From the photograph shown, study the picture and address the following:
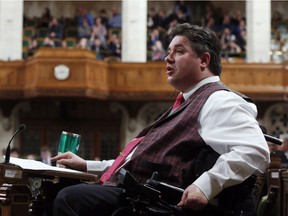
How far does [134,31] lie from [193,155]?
16587 millimetres

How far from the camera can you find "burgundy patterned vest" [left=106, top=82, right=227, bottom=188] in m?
3.53

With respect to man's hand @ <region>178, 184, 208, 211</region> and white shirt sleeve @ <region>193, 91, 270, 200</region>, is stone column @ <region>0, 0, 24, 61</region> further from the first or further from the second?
man's hand @ <region>178, 184, 208, 211</region>

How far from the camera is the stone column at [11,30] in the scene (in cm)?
1948

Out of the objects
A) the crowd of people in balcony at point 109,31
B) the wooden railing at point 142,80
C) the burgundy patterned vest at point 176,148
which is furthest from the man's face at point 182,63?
the crowd of people in balcony at point 109,31

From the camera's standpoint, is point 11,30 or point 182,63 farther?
point 11,30

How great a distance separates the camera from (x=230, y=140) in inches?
135

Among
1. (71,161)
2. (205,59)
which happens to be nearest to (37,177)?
(71,161)

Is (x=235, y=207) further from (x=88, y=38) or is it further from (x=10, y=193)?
(x=88, y=38)

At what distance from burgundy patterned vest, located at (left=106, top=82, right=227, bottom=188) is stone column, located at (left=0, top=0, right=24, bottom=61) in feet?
52.7

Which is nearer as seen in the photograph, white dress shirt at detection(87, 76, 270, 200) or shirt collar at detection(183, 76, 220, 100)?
white dress shirt at detection(87, 76, 270, 200)

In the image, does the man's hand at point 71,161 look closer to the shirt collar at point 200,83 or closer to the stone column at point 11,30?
the shirt collar at point 200,83

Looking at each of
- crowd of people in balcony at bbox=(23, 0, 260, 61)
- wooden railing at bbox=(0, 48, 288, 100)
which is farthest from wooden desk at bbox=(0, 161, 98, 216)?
crowd of people in balcony at bbox=(23, 0, 260, 61)

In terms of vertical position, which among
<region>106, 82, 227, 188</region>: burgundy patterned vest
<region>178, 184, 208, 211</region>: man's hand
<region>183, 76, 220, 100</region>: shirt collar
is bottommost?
<region>178, 184, 208, 211</region>: man's hand

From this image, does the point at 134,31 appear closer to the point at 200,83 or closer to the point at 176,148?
the point at 200,83
